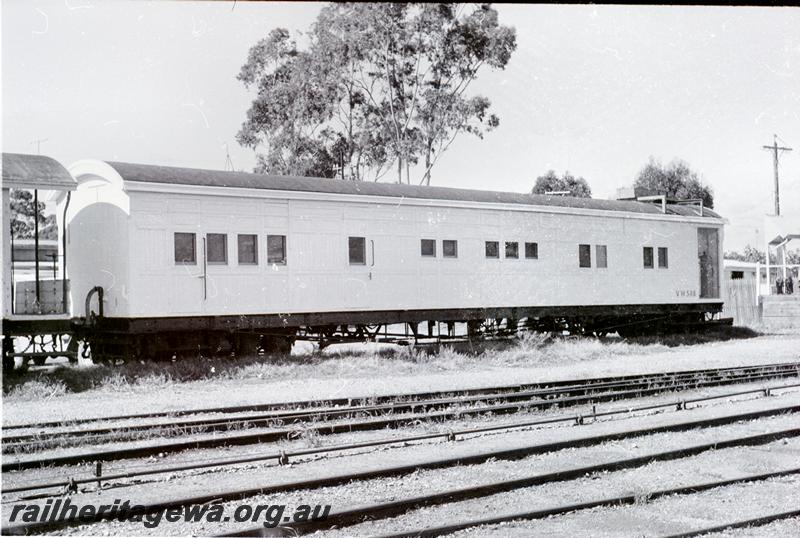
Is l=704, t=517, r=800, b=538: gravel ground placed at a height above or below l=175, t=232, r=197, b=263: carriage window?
below

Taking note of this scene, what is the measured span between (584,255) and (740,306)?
10.5 metres

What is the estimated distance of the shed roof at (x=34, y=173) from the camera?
451 inches

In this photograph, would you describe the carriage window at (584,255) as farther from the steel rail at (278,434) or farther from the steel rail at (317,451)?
the steel rail at (317,451)

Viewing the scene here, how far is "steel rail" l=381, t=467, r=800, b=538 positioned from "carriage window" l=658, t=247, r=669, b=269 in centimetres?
1400

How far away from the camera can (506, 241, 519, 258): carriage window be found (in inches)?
682

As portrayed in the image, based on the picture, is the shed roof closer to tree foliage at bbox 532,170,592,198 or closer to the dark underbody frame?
the dark underbody frame

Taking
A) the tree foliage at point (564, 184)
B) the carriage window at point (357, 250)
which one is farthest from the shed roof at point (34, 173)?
the tree foliage at point (564, 184)

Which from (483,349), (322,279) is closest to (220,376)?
(322,279)

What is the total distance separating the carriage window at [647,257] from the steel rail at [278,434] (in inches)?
362

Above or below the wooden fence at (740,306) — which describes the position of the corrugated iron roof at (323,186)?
above

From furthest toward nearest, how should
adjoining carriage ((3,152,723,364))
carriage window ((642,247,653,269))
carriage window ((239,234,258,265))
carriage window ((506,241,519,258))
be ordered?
carriage window ((642,247,653,269))
carriage window ((506,241,519,258))
carriage window ((239,234,258,265))
adjoining carriage ((3,152,723,364))

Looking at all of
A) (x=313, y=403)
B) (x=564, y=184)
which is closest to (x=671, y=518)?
(x=313, y=403)

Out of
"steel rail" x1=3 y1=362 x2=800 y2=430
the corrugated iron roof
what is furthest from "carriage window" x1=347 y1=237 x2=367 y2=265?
"steel rail" x1=3 y1=362 x2=800 y2=430

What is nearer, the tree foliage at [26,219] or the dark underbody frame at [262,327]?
the dark underbody frame at [262,327]
